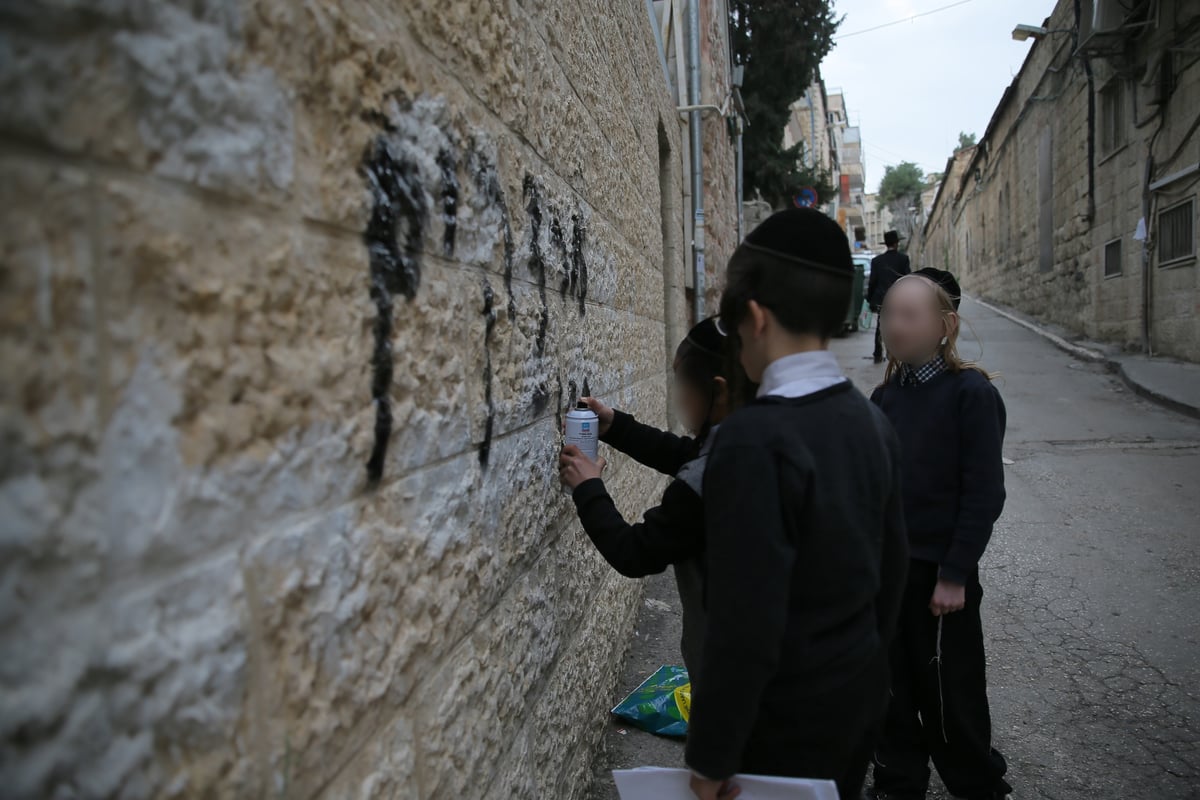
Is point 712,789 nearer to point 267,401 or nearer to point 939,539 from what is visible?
point 267,401

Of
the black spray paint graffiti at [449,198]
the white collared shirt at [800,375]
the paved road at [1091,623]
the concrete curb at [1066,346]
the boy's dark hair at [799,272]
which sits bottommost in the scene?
the paved road at [1091,623]

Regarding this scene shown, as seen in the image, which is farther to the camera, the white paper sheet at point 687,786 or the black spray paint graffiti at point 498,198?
the black spray paint graffiti at point 498,198

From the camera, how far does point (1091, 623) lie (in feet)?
12.9

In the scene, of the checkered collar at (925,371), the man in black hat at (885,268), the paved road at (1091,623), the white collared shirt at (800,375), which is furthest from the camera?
the man in black hat at (885,268)

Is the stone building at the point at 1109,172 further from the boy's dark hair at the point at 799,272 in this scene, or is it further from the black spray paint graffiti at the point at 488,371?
the black spray paint graffiti at the point at 488,371

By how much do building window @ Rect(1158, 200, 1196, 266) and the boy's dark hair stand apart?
37.0ft

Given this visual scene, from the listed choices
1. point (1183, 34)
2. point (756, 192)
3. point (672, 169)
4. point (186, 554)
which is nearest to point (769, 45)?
point (756, 192)

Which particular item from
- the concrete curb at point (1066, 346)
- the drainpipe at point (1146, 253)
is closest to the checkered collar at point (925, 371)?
the concrete curb at point (1066, 346)

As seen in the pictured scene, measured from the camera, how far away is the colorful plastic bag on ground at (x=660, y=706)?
9.48 feet

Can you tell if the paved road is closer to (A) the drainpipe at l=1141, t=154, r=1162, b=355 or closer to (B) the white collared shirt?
(B) the white collared shirt

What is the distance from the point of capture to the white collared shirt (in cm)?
143

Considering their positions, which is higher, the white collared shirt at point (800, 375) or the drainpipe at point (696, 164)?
the drainpipe at point (696, 164)

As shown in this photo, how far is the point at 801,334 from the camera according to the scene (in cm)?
148

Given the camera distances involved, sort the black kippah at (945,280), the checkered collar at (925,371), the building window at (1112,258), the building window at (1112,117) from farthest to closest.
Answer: the building window at (1112,258) < the building window at (1112,117) < the black kippah at (945,280) < the checkered collar at (925,371)
